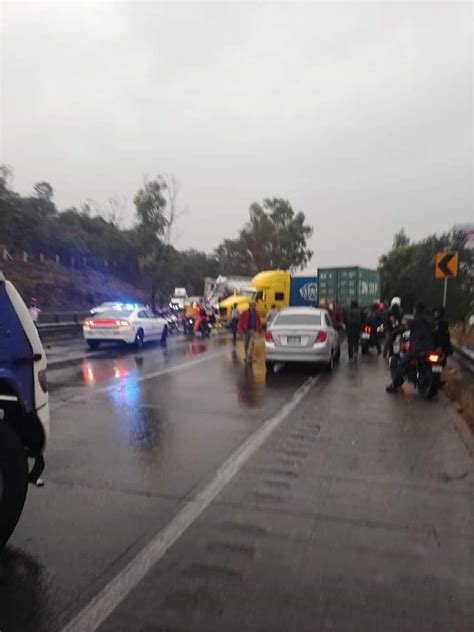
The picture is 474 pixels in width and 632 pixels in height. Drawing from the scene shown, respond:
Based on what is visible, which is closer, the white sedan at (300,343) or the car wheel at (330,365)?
the white sedan at (300,343)

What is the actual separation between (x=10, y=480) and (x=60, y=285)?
3527 cm

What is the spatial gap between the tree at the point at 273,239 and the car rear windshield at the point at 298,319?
5785 centimetres

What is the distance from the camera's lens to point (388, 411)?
9.27 m

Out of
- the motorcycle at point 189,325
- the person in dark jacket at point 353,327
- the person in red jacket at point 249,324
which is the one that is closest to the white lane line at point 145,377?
the person in red jacket at point 249,324

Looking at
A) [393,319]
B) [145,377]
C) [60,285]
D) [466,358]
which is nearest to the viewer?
[466,358]

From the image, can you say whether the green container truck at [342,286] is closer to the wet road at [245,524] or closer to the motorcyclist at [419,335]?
the motorcyclist at [419,335]

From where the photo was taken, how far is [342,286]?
29750mm

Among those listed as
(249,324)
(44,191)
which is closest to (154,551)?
(249,324)

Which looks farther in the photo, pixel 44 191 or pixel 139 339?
pixel 44 191

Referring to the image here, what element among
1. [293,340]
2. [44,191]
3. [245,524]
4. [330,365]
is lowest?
[245,524]

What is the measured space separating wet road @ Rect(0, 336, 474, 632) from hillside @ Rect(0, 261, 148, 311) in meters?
26.7

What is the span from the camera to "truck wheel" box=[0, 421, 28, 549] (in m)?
3.81

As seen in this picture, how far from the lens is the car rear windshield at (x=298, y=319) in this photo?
14.4 m

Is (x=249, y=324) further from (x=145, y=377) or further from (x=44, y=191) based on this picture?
(x=44, y=191)
